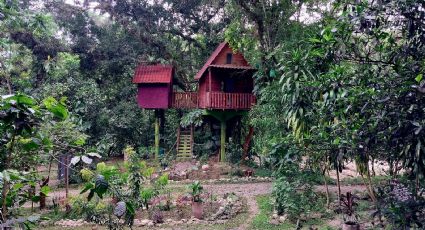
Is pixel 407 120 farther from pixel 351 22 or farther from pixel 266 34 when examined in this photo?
pixel 266 34

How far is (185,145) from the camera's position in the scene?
1756 cm

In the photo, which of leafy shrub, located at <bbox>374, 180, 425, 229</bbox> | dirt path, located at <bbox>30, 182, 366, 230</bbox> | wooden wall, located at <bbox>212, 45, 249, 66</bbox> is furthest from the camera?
wooden wall, located at <bbox>212, 45, 249, 66</bbox>

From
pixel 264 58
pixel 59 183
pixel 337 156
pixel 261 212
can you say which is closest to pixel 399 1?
pixel 337 156

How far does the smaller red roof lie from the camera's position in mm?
16172

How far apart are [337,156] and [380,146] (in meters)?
0.45

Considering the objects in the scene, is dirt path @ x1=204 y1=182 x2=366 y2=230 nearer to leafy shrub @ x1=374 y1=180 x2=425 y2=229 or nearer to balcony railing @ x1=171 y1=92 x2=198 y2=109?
balcony railing @ x1=171 y1=92 x2=198 y2=109

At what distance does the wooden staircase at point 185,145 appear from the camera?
17250mm

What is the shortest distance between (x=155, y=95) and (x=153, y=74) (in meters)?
0.96

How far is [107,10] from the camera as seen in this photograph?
1816 cm

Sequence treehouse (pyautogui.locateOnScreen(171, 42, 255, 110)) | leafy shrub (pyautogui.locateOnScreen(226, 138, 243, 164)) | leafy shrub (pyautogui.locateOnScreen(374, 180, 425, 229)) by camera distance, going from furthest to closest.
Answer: leafy shrub (pyautogui.locateOnScreen(226, 138, 243, 164))
treehouse (pyautogui.locateOnScreen(171, 42, 255, 110))
leafy shrub (pyautogui.locateOnScreen(374, 180, 425, 229))

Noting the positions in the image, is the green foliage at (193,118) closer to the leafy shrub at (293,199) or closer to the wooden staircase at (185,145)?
the wooden staircase at (185,145)

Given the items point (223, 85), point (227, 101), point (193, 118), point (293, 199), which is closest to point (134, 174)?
point (293, 199)

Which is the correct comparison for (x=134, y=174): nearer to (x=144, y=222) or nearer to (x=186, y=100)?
(x=144, y=222)

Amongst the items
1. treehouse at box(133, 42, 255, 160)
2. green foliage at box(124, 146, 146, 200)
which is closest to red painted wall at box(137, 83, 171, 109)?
treehouse at box(133, 42, 255, 160)
